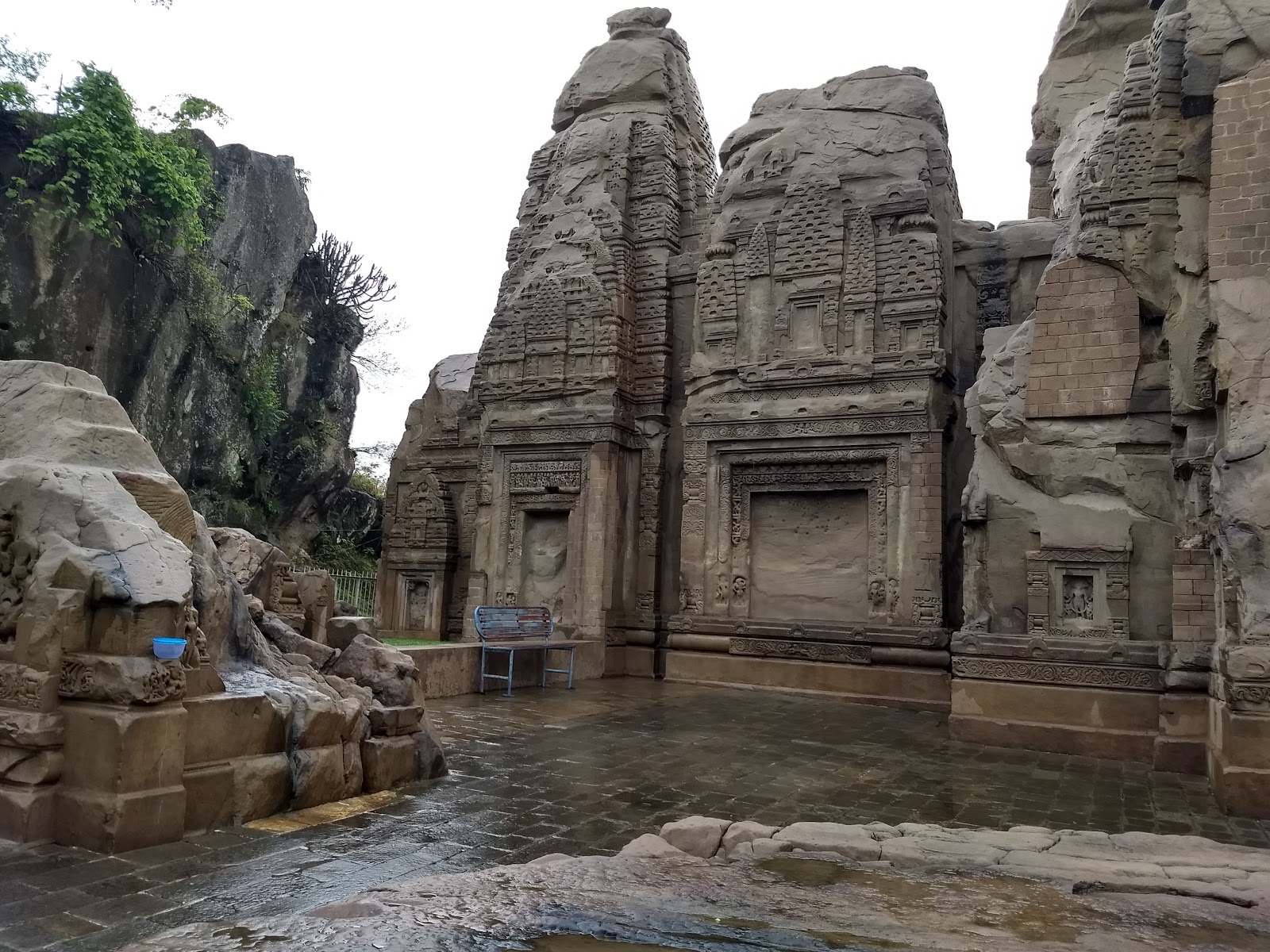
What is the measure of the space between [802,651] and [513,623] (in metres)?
4.16

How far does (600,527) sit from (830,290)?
16.9 feet

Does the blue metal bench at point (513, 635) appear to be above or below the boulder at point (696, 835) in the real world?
above

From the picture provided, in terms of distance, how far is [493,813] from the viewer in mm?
5766

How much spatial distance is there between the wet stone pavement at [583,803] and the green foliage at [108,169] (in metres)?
16.1

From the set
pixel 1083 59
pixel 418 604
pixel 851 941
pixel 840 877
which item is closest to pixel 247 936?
pixel 851 941

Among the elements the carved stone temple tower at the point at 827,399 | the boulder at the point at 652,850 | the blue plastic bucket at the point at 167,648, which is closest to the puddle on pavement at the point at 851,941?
the boulder at the point at 652,850

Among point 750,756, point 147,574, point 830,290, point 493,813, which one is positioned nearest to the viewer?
point 147,574

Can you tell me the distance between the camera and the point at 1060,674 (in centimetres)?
949

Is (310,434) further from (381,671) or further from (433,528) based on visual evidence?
(381,671)

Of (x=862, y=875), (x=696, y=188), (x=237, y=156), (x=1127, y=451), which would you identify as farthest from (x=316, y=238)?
(x=862, y=875)

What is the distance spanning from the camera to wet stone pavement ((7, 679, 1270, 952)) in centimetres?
402

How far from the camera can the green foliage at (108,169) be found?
20.1m

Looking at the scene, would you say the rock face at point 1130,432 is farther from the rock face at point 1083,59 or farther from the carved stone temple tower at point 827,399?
the rock face at point 1083,59

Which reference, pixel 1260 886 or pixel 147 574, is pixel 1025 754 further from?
pixel 147 574
